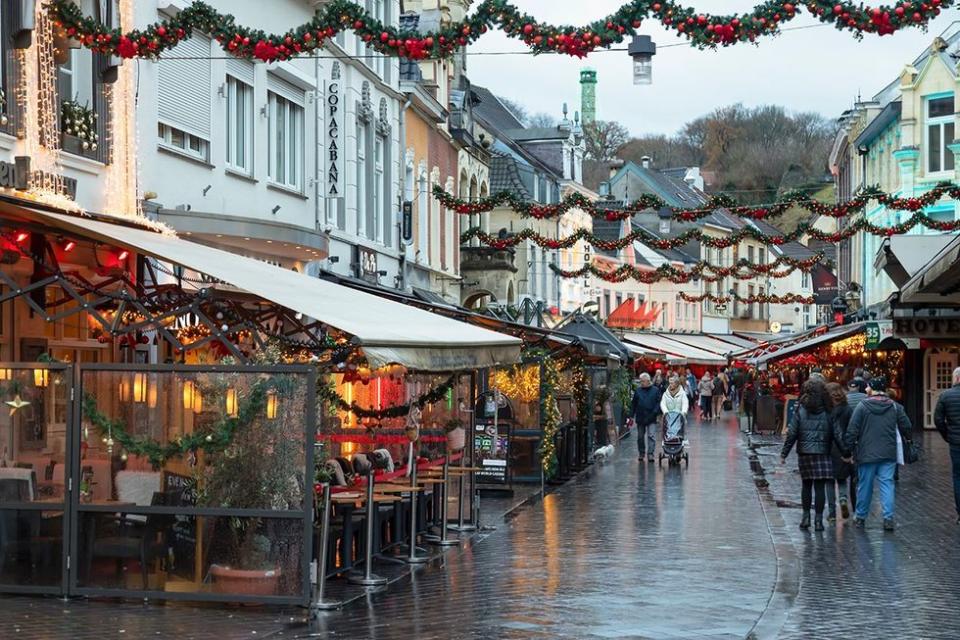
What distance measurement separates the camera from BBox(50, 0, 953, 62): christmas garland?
12.4 m

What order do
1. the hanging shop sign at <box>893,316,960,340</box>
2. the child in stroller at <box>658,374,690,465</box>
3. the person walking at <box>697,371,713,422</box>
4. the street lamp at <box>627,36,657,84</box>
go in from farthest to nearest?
the person walking at <box>697,371,713,422</box> < the hanging shop sign at <box>893,316,960,340</box> < the child in stroller at <box>658,374,690,465</box> < the street lamp at <box>627,36,657,84</box>

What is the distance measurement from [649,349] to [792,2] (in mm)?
45672

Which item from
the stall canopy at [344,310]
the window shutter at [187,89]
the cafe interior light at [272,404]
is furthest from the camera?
the window shutter at [187,89]

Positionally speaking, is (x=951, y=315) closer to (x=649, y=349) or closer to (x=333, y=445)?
(x=333, y=445)

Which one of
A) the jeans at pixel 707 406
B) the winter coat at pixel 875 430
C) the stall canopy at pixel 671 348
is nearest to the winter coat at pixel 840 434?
the winter coat at pixel 875 430

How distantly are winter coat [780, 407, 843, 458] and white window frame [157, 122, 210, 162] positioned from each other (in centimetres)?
862

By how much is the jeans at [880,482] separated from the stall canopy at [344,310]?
4.45 metres

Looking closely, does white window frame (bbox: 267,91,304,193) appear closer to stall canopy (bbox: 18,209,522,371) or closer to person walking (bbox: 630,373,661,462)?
person walking (bbox: 630,373,661,462)

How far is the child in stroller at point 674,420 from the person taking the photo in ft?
91.4

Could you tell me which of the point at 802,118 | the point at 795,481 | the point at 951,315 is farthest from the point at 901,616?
the point at 802,118

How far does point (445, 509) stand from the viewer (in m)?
15.9

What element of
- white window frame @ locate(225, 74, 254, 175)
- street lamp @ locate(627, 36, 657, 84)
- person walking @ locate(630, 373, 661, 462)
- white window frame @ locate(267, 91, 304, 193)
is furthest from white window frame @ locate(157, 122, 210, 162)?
person walking @ locate(630, 373, 661, 462)

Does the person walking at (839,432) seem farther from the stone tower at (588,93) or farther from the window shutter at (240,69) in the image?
the stone tower at (588,93)

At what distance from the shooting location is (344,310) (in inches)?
511
